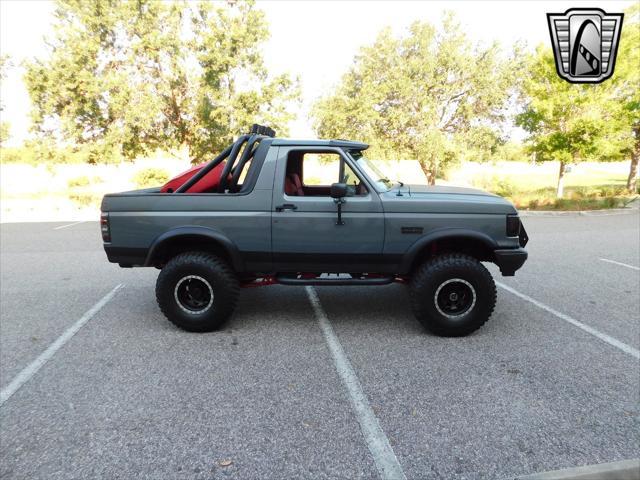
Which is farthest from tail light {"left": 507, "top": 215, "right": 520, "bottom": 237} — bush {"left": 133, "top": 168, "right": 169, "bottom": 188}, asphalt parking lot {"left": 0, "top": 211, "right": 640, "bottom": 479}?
bush {"left": 133, "top": 168, "right": 169, "bottom": 188}

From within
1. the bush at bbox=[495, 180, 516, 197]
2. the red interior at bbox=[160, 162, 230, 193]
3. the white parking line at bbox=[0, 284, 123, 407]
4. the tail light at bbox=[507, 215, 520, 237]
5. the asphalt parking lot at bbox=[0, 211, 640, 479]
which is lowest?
the white parking line at bbox=[0, 284, 123, 407]

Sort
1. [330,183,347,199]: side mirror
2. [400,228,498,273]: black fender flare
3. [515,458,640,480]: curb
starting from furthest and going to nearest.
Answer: [400,228,498,273]: black fender flare < [330,183,347,199]: side mirror < [515,458,640,480]: curb

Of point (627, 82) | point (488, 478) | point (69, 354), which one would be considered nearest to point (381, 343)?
point (488, 478)

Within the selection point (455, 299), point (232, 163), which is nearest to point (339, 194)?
point (232, 163)

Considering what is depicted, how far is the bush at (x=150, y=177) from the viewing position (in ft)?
80.3

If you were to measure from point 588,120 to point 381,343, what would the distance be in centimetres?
1558

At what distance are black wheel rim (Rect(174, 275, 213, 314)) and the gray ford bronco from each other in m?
0.01

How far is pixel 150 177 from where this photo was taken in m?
24.9

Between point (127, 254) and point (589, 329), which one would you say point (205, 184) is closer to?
point (127, 254)

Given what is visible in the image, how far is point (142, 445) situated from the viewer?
2.52 meters

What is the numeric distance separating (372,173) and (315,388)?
2400 millimetres

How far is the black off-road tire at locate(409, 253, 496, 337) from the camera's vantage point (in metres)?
3.98

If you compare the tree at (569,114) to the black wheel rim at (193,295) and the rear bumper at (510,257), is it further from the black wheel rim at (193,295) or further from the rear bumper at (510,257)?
the black wheel rim at (193,295)

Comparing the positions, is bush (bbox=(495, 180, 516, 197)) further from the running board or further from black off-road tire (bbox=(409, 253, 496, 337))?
the running board
